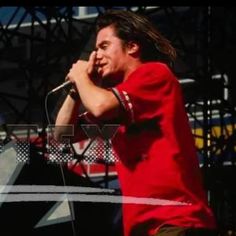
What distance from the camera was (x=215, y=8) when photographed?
3.83 m

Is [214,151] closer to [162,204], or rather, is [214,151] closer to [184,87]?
[184,87]

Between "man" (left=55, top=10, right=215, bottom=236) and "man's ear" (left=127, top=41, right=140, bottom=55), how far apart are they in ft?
0.40

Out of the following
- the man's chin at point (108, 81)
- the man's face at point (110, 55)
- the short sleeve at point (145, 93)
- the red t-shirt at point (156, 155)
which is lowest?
the red t-shirt at point (156, 155)

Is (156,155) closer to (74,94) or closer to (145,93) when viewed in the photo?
(145,93)

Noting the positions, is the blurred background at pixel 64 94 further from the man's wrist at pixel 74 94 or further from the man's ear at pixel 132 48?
the man's ear at pixel 132 48

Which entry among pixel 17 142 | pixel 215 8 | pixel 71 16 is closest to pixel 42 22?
pixel 71 16

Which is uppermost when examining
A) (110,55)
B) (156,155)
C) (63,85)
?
(110,55)

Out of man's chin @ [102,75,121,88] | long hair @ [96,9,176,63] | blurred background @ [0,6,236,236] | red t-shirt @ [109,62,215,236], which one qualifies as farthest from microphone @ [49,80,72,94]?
long hair @ [96,9,176,63]

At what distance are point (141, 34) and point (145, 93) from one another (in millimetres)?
484

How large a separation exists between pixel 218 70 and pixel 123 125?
85 centimetres

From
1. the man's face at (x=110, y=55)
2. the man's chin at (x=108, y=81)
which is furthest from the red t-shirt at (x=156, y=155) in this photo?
the man's face at (x=110, y=55)

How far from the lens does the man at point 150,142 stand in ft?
9.68

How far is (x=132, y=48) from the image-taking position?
3469 millimetres

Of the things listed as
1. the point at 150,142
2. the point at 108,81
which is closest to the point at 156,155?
the point at 150,142
